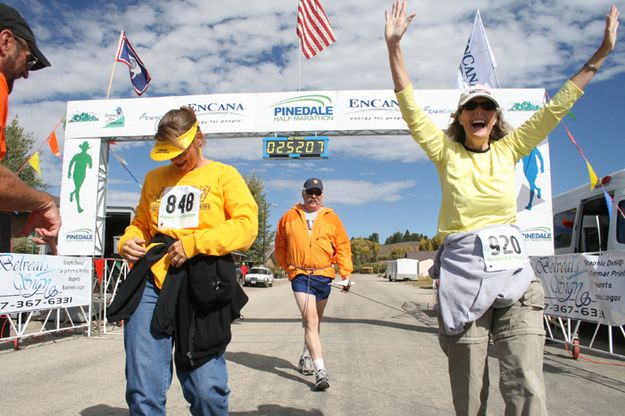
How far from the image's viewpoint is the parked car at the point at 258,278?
33094 mm

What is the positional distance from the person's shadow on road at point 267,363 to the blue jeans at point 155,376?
2.71 m

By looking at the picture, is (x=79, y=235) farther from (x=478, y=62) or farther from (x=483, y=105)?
(x=483, y=105)

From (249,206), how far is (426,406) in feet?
8.67

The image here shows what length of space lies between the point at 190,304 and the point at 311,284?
2.97 m

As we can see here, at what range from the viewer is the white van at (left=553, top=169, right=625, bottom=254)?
892 centimetres

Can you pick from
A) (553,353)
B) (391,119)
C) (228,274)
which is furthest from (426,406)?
(391,119)

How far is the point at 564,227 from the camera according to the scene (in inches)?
476

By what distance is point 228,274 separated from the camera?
2.56 m

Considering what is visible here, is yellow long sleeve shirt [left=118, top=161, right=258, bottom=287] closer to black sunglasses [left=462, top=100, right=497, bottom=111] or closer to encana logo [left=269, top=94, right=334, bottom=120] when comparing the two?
black sunglasses [left=462, top=100, right=497, bottom=111]

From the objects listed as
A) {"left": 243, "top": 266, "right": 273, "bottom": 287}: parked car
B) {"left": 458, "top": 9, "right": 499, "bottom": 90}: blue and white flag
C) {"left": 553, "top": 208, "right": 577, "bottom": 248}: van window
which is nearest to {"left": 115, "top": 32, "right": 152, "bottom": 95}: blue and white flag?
{"left": 458, "top": 9, "right": 499, "bottom": 90}: blue and white flag

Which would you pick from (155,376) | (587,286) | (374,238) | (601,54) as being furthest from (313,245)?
(374,238)

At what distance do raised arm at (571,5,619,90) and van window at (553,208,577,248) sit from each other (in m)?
9.64

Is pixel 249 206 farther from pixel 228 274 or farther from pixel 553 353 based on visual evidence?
pixel 553 353

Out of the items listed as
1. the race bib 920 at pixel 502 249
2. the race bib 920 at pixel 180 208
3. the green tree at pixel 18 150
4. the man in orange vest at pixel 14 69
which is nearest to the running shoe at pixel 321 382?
the race bib 920 at pixel 180 208
